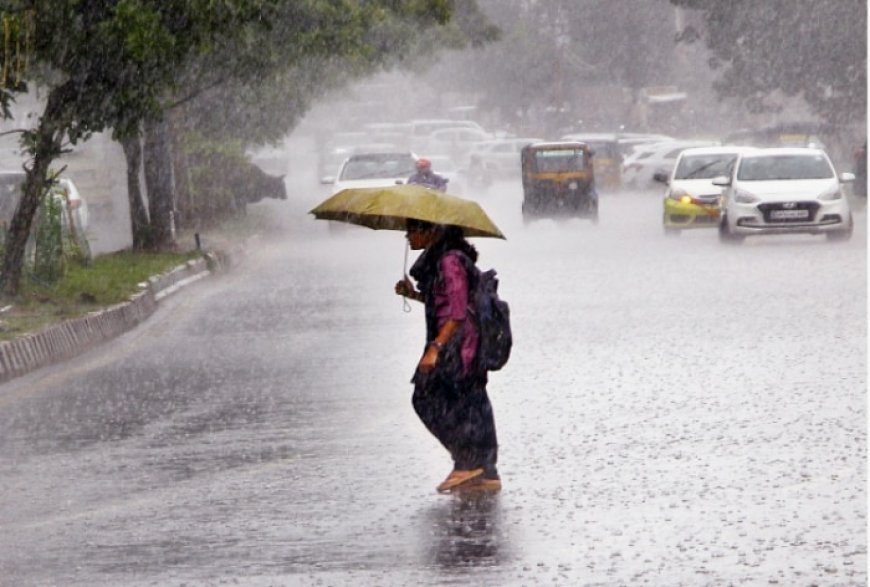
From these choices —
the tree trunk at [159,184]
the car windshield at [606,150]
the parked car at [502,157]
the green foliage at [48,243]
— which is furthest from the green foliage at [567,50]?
the green foliage at [48,243]

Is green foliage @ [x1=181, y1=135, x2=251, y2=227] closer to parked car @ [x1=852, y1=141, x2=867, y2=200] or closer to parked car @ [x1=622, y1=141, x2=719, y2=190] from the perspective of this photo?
parked car @ [x1=852, y1=141, x2=867, y2=200]

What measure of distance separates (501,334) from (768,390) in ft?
12.5

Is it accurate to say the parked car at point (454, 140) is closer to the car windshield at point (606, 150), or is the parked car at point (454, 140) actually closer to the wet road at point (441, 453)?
the car windshield at point (606, 150)

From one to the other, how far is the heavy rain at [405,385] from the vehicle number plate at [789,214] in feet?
0.11

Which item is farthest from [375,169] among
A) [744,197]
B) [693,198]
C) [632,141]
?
[632,141]

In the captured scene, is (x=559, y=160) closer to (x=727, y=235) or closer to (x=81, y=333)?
(x=727, y=235)

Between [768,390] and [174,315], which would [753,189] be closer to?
[174,315]

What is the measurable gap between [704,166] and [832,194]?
5.24m

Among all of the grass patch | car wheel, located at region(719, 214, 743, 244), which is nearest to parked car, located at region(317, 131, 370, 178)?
car wheel, located at region(719, 214, 743, 244)

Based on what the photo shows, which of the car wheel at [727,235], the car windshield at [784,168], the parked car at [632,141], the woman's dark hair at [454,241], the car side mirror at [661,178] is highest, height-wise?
the woman's dark hair at [454,241]

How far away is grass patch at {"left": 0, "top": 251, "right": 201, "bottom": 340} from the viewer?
1787 centimetres

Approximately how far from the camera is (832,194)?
97.6 ft

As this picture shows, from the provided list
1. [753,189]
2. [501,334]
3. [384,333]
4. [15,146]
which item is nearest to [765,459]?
[501,334]

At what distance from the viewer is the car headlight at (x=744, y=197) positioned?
2989 cm
